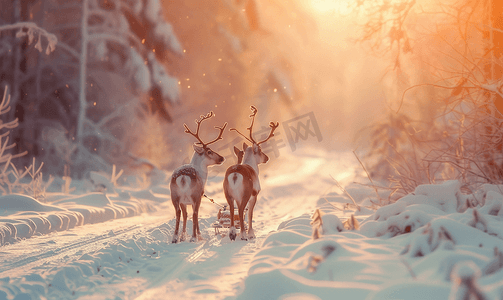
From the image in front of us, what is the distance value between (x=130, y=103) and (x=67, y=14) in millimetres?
5799

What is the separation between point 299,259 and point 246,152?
467 centimetres

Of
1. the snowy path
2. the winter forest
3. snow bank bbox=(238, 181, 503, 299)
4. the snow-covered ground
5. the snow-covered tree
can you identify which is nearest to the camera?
snow bank bbox=(238, 181, 503, 299)

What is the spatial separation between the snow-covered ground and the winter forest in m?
0.02

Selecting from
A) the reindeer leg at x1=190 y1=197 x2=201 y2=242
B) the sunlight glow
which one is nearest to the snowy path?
the reindeer leg at x1=190 y1=197 x2=201 y2=242

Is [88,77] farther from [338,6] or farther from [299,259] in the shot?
[299,259]

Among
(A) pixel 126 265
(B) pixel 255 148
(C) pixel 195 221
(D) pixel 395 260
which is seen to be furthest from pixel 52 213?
(D) pixel 395 260

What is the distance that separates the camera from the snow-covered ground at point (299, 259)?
2918mm

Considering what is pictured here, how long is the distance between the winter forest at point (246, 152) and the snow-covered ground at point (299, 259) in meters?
0.02

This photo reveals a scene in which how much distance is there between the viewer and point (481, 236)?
3.51 meters

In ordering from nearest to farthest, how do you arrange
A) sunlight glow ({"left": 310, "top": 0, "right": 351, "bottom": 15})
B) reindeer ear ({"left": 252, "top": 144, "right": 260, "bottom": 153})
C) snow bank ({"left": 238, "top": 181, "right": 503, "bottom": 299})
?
snow bank ({"left": 238, "top": 181, "right": 503, "bottom": 299}) → sunlight glow ({"left": 310, "top": 0, "right": 351, "bottom": 15}) → reindeer ear ({"left": 252, "top": 144, "right": 260, "bottom": 153})

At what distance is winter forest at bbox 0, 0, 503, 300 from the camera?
145 inches

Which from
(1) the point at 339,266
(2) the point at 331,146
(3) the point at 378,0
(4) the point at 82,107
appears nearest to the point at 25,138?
(4) the point at 82,107

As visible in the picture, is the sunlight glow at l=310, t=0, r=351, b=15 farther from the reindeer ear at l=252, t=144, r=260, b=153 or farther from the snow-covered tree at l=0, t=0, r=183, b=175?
the snow-covered tree at l=0, t=0, r=183, b=175

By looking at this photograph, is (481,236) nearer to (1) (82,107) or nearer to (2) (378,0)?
(2) (378,0)
